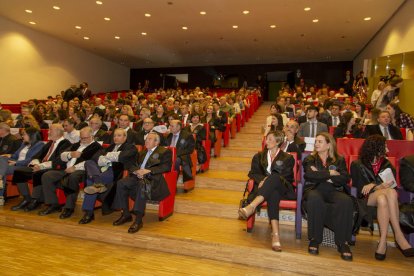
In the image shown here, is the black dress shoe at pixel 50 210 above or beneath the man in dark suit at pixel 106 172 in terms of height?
beneath

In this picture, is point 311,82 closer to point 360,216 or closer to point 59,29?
point 59,29

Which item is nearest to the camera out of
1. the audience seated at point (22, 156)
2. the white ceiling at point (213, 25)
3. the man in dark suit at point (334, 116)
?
the audience seated at point (22, 156)

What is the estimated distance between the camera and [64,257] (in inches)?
101

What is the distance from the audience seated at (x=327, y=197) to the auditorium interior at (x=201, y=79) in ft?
0.37

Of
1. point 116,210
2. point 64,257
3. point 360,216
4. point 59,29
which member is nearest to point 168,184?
point 116,210

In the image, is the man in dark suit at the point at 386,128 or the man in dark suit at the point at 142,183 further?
the man in dark suit at the point at 386,128

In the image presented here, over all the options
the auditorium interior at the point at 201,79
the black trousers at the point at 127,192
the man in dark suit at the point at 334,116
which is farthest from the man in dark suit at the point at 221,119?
the black trousers at the point at 127,192

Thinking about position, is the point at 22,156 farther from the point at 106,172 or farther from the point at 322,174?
the point at 322,174

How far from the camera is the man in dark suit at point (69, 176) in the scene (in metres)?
3.23

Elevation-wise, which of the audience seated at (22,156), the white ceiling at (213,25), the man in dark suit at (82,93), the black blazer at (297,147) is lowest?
the audience seated at (22,156)

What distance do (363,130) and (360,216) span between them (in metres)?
1.73

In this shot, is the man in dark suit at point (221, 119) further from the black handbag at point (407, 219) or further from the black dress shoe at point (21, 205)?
the black handbag at point (407, 219)

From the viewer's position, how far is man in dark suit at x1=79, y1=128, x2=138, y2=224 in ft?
10.2

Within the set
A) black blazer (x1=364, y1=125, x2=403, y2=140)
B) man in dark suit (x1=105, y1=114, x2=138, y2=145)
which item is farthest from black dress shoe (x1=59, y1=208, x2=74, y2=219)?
black blazer (x1=364, y1=125, x2=403, y2=140)
